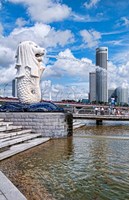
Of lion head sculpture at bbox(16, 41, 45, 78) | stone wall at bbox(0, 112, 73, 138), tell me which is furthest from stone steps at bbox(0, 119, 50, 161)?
lion head sculpture at bbox(16, 41, 45, 78)

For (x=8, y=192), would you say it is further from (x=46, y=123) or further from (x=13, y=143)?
(x=46, y=123)

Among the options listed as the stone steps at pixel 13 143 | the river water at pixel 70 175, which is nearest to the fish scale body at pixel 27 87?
the stone steps at pixel 13 143

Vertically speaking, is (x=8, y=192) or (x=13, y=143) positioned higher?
(x=13, y=143)

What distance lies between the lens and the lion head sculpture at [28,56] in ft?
77.3

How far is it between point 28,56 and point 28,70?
108cm

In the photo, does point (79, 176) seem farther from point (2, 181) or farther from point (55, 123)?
point (55, 123)

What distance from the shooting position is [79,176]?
28.8 ft

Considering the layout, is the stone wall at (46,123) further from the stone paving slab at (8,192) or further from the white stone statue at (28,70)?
the stone paving slab at (8,192)

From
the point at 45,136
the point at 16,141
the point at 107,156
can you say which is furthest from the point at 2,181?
the point at 45,136

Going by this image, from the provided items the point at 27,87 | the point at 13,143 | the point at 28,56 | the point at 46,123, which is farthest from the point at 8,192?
the point at 28,56

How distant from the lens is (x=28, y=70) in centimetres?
2361

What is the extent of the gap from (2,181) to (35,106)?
1453cm

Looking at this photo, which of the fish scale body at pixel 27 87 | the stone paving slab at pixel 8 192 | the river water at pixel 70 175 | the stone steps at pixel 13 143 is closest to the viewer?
the stone paving slab at pixel 8 192

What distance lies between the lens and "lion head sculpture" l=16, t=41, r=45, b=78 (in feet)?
77.3
